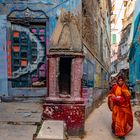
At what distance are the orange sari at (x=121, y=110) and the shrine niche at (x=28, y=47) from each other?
286 cm

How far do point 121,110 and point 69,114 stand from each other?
1407mm

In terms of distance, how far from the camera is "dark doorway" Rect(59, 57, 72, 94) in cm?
989

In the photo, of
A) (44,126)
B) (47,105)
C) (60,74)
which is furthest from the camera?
(60,74)

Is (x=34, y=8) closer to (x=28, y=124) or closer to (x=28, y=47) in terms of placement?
(x=28, y=47)

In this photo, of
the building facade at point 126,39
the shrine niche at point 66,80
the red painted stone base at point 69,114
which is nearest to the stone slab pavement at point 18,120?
the red painted stone base at point 69,114

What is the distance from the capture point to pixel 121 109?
9680 millimetres

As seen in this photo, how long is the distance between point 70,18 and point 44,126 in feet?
10.2

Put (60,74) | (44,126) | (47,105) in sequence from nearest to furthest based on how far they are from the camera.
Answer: (44,126)
(47,105)
(60,74)

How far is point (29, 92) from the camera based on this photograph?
11.7 metres

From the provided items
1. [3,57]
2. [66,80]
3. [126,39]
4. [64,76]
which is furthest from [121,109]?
[126,39]

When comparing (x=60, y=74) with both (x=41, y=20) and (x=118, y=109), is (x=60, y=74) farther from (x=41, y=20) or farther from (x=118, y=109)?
(x=41, y=20)

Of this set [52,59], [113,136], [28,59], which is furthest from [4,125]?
[28,59]

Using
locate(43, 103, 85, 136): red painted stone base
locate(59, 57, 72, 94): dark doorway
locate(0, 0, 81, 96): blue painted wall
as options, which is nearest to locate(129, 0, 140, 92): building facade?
locate(0, 0, 81, 96): blue painted wall

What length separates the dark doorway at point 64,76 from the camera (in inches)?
389
